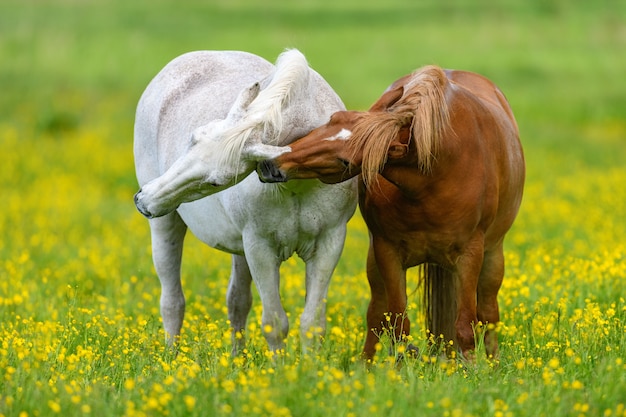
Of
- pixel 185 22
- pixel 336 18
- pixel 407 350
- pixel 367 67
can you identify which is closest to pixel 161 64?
pixel 367 67

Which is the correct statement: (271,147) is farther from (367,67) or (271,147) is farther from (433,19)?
(433,19)

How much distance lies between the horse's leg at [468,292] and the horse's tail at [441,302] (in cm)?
58

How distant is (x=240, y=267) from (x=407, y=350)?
6.55 feet

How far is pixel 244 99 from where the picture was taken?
5.50 m

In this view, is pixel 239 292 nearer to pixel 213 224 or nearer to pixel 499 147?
pixel 213 224

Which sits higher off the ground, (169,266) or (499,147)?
(499,147)

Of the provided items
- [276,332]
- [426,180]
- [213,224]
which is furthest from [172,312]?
[426,180]

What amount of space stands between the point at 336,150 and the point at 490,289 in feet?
5.61

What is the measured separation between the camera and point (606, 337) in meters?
5.96

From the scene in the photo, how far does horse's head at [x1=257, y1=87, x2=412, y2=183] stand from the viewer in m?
5.33

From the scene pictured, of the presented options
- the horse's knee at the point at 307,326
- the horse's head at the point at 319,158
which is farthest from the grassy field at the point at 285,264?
the horse's head at the point at 319,158

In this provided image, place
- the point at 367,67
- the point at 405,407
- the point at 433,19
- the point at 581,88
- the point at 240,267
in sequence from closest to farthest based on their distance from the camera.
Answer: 1. the point at 405,407
2. the point at 240,267
3. the point at 581,88
4. the point at 367,67
5. the point at 433,19

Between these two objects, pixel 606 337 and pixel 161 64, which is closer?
pixel 606 337

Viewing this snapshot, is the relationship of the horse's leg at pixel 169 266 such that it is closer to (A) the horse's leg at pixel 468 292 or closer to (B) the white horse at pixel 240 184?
(B) the white horse at pixel 240 184
